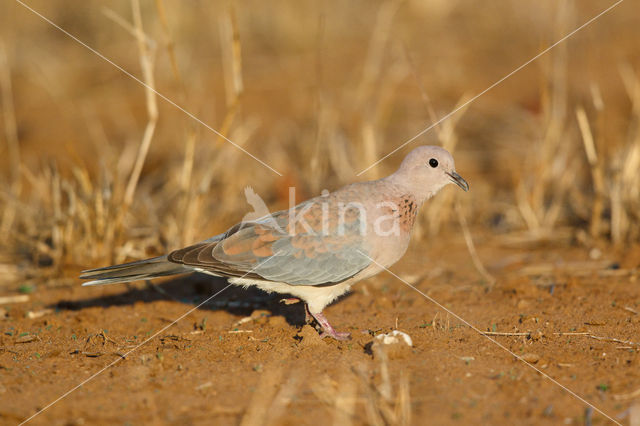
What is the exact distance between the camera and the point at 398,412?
98.2 inches

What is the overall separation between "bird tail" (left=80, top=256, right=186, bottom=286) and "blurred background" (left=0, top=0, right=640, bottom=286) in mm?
1038

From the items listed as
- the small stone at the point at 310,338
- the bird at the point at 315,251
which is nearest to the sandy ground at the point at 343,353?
the small stone at the point at 310,338

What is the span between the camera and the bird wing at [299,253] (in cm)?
363

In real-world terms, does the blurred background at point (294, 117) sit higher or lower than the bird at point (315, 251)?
higher

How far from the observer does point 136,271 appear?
375cm

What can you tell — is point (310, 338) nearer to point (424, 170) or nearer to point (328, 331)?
point (328, 331)

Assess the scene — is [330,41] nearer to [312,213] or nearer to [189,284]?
[189,284]

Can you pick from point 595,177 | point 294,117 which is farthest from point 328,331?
point 294,117

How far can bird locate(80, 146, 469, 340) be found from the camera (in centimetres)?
364

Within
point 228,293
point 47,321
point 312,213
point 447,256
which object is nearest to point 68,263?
point 47,321

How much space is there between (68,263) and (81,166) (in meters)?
0.74

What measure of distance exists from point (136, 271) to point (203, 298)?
931 mm

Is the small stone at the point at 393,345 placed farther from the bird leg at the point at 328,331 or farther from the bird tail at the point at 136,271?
the bird tail at the point at 136,271

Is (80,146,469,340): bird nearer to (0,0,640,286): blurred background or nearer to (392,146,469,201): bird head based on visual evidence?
(392,146,469,201): bird head
